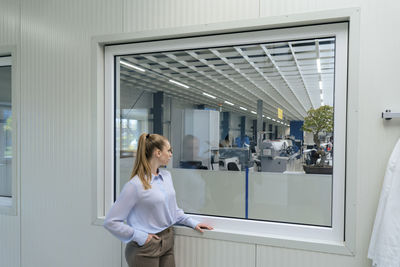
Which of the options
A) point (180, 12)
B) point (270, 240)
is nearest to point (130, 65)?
point (180, 12)

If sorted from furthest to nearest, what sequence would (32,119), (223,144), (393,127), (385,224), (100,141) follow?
(32,119) → (100,141) → (223,144) → (393,127) → (385,224)

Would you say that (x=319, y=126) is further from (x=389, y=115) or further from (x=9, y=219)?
(x=9, y=219)


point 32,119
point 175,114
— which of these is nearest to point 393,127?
point 175,114

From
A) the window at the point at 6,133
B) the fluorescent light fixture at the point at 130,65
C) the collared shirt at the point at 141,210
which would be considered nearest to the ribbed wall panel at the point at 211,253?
the collared shirt at the point at 141,210

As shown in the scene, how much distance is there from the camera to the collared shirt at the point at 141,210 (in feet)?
5.53

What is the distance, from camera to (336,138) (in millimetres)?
1789

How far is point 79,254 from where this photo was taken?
2.37 meters

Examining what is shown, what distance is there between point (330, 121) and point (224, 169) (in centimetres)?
74

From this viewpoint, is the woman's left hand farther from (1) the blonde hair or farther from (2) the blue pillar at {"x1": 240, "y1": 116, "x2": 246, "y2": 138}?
(2) the blue pillar at {"x1": 240, "y1": 116, "x2": 246, "y2": 138}

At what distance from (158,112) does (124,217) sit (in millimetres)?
807

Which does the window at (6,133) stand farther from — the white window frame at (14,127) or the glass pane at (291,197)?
the glass pane at (291,197)

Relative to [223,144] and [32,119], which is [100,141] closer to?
[32,119]

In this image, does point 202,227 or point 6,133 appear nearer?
point 202,227

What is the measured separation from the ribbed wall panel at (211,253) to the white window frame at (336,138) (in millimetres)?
48
